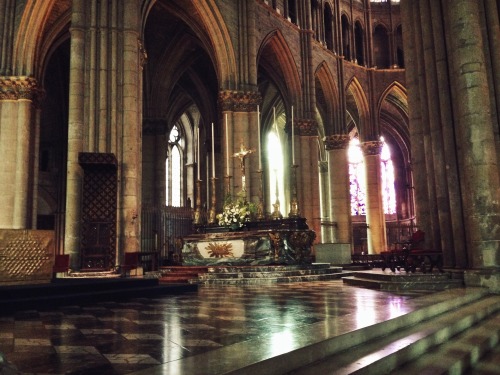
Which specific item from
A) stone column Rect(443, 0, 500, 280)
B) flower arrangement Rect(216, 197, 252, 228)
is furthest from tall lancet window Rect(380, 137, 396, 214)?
stone column Rect(443, 0, 500, 280)

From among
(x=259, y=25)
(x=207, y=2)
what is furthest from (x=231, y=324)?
(x=259, y=25)

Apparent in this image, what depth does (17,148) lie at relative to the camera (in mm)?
17703

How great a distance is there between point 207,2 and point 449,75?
13.1 metres

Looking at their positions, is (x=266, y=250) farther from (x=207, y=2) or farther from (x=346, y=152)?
(x=346, y=152)

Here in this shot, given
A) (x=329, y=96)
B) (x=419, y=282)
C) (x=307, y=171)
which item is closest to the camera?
(x=419, y=282)

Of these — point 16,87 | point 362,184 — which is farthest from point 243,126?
point 362,184

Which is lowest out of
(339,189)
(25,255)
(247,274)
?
(247,274)

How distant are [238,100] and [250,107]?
2.07ft

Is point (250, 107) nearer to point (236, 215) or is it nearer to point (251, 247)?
point (236, 215)

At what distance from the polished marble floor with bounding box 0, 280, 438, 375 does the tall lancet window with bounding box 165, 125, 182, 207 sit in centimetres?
2681

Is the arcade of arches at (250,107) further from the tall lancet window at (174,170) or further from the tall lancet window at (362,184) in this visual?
the tall lancet window at (362,184)

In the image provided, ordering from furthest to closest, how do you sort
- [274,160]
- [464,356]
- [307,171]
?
[274,160], [307,171], [464,356]

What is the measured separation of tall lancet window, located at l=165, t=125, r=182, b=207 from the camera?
33.7 meters

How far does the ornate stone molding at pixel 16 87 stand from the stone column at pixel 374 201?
69.3 ft
